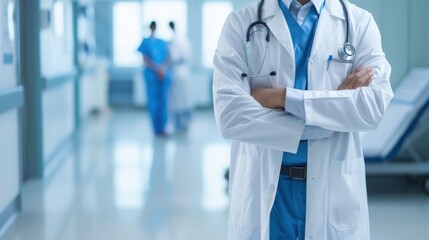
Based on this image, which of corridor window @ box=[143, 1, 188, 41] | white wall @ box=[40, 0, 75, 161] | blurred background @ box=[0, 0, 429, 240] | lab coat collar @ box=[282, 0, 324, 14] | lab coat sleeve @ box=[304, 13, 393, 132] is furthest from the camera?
corridor window @ box=[143, 1, 188, 41]

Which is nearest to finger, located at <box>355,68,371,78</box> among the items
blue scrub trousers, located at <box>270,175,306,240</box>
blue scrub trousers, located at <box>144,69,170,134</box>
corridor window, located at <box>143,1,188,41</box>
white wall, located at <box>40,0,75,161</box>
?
blue scrub trousers, located at <box>270,175,306,240</box>

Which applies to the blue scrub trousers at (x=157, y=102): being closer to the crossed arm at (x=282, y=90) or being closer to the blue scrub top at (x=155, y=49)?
the blue scrub top at (x=155, y=49)

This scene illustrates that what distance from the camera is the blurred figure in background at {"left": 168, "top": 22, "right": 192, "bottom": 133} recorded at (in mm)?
7980

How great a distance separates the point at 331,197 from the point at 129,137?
635 centimetres

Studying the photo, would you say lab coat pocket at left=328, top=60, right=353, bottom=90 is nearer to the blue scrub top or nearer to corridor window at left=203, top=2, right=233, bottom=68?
the blue scrub top

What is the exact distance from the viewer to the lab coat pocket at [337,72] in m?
1.87

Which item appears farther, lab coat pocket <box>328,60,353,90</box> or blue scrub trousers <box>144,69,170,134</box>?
blue scrub trousers <box>144,69,170,134</box>

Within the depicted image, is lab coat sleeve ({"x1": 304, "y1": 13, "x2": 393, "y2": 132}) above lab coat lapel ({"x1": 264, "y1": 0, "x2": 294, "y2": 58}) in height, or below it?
below

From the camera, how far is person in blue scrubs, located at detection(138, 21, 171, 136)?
7859mm

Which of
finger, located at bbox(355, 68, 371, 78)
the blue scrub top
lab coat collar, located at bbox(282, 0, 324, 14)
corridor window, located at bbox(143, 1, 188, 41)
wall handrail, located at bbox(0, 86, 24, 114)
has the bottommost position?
wall handrail, located at bbox(0, 86, 24, 114)

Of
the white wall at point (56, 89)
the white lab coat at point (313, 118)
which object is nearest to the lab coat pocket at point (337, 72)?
the white lab coat at point (313, 118)

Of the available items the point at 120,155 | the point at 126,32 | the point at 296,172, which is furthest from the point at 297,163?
the point at 126,32

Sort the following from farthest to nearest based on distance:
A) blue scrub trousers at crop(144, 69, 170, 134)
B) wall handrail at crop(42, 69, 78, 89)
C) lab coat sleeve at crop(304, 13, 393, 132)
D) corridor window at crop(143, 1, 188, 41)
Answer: corridor window at crop(143, 1, 188, 41), blue scrub trousers at crop(144, 69, 170, 134), wall handrail at crop(42, 69, 78, 89), lab coat sleeve at crop(304, 13, 393, 132)

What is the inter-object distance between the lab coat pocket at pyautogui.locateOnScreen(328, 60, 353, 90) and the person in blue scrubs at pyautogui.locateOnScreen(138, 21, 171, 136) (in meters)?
6.07
